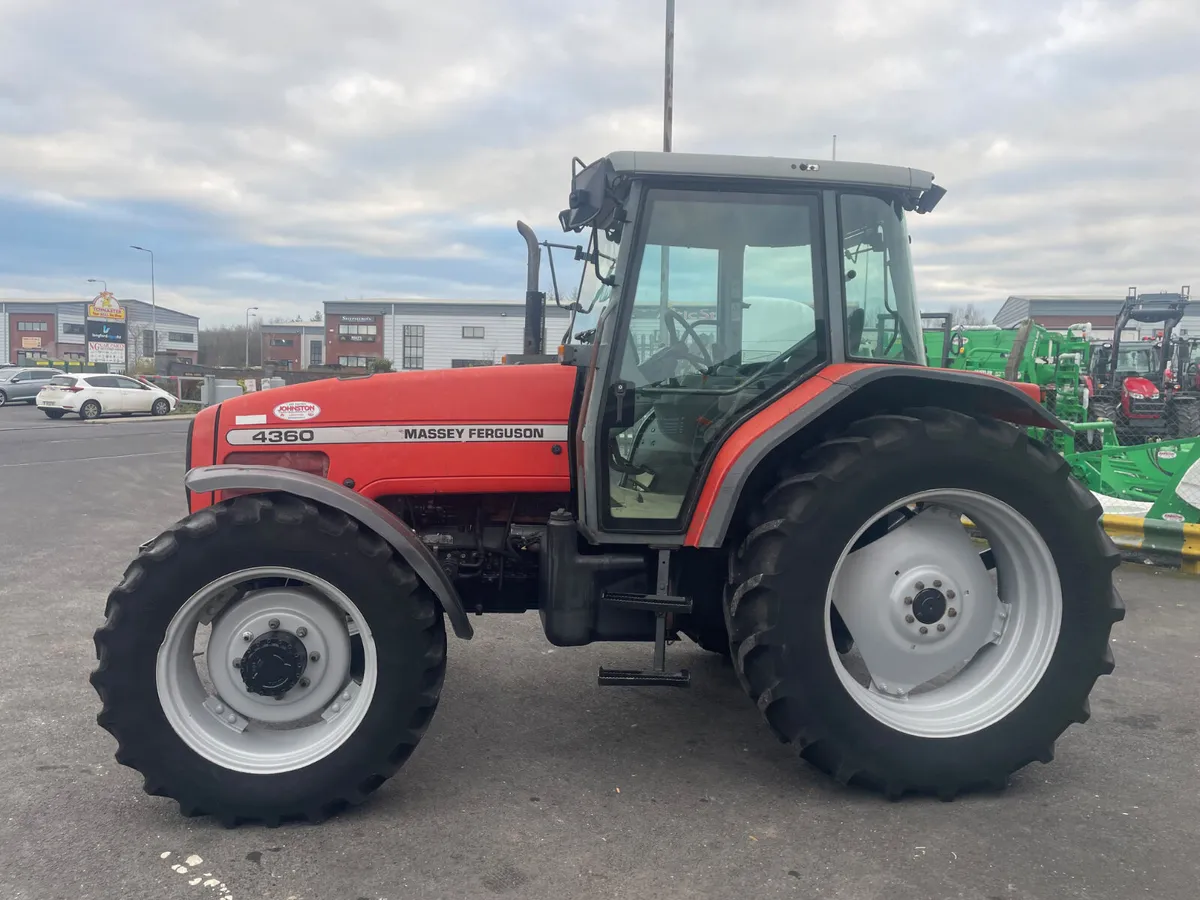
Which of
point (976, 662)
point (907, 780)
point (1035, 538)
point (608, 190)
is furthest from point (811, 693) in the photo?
point (608, 190)

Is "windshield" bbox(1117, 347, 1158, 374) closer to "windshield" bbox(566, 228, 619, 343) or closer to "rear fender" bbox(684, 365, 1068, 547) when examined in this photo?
"rear fender" bbox(684, 365, 1068, 547)

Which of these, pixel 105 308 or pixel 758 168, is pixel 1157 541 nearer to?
pixel 758 168

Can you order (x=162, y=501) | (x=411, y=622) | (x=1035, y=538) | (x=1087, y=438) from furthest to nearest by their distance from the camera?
(x=1087, y=438) < (x=162, y=501) < (x=1035, y=538) < (x=411, y=622)

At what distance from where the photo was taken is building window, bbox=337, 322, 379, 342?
193ft

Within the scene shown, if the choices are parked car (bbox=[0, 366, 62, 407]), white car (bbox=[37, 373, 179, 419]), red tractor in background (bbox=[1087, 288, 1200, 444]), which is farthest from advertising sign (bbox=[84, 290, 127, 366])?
red tractor in background (bbox=[1087, 288, 1200, 444])

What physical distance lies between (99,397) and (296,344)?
61.6 meters

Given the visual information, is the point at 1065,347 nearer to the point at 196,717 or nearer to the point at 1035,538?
the point at 1035,538

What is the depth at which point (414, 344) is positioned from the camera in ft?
162

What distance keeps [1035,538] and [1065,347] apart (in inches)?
508

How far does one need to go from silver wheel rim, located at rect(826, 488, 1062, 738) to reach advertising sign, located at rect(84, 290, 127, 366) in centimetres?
4081

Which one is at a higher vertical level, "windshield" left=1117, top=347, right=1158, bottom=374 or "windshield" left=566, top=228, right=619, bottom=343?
"windshield" left=1117, top=347, right=1158, bottom=374

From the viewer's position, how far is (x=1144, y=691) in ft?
14.6

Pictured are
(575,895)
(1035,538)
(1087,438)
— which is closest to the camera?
(575,895)

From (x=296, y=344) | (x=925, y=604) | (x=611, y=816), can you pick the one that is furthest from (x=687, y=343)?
(x=296, y=344)
